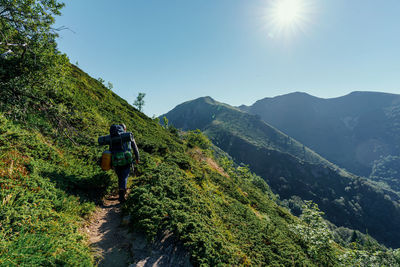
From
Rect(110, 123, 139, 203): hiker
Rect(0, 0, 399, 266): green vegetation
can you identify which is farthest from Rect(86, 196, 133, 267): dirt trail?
Rect(110, 123, 139, 203): hiker

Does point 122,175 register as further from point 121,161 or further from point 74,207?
point 74,207

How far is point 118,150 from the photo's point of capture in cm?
656

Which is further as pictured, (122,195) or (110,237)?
(122,195)

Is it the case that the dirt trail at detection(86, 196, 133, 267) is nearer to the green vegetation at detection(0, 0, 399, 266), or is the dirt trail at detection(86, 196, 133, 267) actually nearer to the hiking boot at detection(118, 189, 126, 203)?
the hiking boot at detection(118, 189, 126, 203)

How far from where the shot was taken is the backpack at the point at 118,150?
20.9 ft

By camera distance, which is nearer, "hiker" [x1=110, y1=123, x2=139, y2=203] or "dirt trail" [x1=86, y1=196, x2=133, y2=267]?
"dirt trail" [x1=86, y1=196, x2=133, y2=267]

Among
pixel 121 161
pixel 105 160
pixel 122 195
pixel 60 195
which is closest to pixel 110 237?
pixel 122 195

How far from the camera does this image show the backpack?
6.38 m

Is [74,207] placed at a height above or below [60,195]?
below

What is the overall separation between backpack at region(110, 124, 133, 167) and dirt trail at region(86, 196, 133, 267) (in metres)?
1.72

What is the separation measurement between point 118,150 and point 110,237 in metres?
2.94

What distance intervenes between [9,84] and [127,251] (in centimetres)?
823

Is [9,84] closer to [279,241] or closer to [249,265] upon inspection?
[249,265]

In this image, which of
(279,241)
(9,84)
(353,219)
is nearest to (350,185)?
(353,219)
